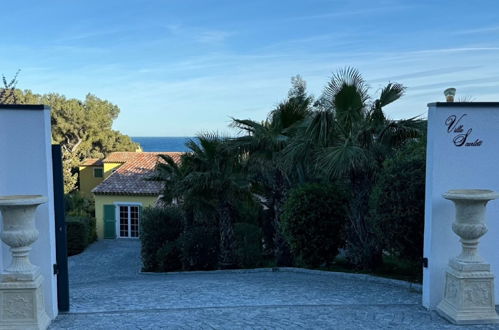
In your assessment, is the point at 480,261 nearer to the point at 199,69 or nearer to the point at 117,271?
the point at 117,271

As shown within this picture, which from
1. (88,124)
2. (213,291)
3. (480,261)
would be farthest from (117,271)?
(88,124)

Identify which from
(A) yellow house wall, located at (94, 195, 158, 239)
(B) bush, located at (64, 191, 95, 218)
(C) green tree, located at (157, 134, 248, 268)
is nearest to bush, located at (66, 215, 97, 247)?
(A) yellow house wall, located at (94, 195, 158, 239)

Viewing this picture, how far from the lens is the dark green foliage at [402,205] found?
23.8 ft

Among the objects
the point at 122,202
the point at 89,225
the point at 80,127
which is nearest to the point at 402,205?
the point at 122,202

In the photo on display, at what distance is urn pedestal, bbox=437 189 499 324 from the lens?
210 inches

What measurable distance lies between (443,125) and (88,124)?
38793 millimetres

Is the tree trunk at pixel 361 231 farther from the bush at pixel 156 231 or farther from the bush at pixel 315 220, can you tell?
the bush at pixel 156 231

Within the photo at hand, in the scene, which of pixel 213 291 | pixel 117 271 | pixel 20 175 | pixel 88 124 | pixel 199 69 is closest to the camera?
pixel 20 175

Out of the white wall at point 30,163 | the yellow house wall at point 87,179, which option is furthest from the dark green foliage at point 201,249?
the yellow house wall at point 87,179

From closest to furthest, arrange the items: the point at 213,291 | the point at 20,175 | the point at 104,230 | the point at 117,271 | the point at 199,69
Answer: the point at 20,175 → the point at 213,291 → the point at 117,271 → the point at 104,230 → the point at 199,69

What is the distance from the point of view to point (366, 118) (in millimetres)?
8891

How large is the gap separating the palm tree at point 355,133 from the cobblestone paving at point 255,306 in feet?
7.19

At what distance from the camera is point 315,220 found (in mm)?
10039

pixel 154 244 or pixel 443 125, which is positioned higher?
pixel 443 125
